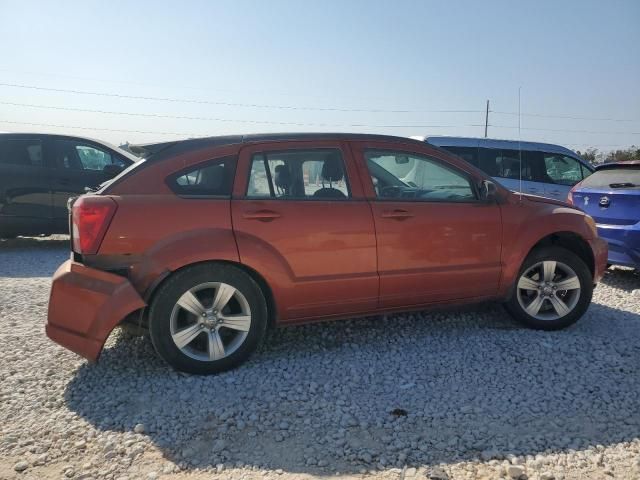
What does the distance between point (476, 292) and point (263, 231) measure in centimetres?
190

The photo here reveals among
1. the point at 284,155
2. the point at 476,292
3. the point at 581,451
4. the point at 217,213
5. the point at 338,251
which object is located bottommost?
the point at 581,451

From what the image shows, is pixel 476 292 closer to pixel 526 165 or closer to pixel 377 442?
pixel 377 442

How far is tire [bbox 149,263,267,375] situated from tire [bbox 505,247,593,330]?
90.5 inches

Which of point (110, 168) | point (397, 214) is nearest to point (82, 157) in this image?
point (110, 168)

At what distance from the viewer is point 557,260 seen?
4.29 metres

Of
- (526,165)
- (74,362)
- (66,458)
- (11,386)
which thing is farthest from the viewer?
(526,165)

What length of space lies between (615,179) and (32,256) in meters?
8.13

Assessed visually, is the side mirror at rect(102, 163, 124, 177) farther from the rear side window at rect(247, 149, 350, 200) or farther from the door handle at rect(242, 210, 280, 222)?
the door handle at rect(242, 210, 280, 222)

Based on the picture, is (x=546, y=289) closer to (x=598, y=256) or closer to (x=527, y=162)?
(x=598, y=256)

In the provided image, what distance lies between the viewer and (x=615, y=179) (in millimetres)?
6047

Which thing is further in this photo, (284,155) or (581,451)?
(284,155)

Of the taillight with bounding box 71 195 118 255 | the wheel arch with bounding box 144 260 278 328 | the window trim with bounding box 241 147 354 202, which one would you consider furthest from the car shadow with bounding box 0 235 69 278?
the window trim with bounding box 241 147 354 202

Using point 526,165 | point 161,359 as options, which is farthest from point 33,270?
point 526,165

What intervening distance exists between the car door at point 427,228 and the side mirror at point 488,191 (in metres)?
0.05
